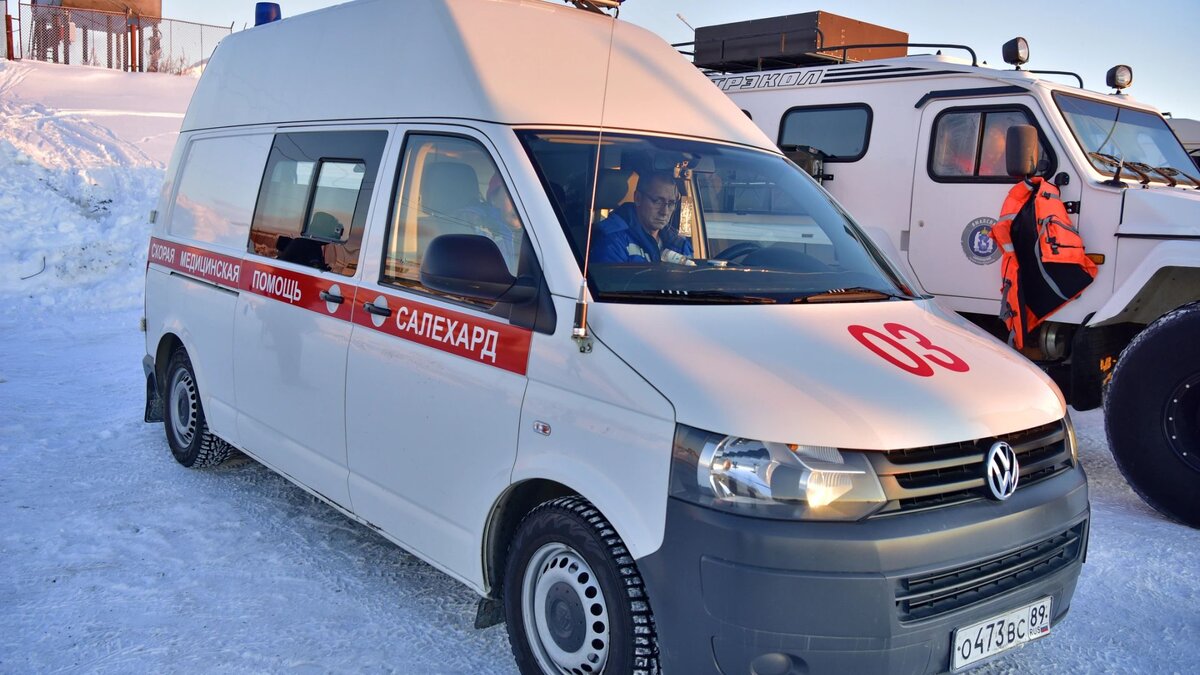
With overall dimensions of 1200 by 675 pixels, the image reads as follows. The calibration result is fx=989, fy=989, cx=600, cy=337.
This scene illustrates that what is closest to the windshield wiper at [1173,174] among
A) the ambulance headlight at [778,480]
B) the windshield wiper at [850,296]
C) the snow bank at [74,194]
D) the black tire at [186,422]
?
the windshield wiper at [850,296]

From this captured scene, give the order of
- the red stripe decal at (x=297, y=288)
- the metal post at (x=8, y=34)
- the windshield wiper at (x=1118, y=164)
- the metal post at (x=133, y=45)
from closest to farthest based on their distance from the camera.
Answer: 1. the red stripe decal at (x=297, y=288)
2. the windshield wiper at (x=1118, y=164)
3. the metal post at (x=8, y=34)
4. the metal post at (x=133, y=45)

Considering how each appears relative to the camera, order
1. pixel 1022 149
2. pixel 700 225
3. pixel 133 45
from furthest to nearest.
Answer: pixel 133 45 < pixel 1022 149 < pixel 700 225

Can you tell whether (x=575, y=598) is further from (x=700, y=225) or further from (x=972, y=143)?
(x=972, y=143)

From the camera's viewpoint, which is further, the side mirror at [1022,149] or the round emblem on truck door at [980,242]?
the round emblem on truck door at [980,242]

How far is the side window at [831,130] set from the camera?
7422mm

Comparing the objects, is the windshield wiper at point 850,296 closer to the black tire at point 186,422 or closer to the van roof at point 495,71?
the van roof at point 495,71

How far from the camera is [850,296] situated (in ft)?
11.7

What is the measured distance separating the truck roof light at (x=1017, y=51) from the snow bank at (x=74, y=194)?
9.78 metres

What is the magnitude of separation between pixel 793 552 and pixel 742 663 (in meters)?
0.34

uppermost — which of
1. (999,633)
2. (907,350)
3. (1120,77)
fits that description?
(1120,77)

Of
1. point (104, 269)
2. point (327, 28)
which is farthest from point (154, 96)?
point (327, 28)

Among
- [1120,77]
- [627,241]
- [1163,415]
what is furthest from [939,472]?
[1120,77]

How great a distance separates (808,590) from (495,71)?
2197 mm

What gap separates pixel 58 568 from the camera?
4324 mm
